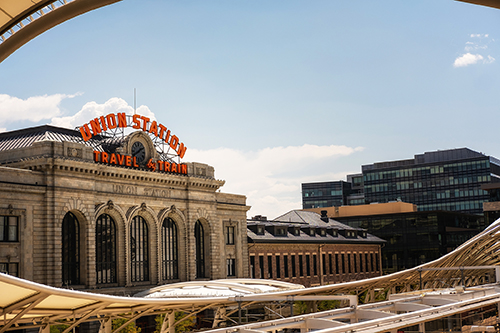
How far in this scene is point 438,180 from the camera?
154m

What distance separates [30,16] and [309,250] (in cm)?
7077

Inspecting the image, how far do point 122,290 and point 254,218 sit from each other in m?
34.3

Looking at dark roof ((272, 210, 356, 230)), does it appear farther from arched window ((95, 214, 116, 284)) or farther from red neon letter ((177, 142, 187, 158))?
arched window ((95, 214, 116, 284))

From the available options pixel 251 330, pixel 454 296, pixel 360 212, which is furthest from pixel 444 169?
pixel 251 330

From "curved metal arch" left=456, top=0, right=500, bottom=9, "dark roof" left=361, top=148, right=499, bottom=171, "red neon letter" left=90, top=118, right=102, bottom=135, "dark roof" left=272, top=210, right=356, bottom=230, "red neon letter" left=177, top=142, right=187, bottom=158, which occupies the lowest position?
"dark roof" left=272, top=210, right=356, bottom=230

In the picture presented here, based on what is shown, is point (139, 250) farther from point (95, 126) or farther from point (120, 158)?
point (95, 126)

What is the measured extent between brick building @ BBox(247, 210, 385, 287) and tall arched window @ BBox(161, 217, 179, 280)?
41.0ft

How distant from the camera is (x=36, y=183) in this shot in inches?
1903

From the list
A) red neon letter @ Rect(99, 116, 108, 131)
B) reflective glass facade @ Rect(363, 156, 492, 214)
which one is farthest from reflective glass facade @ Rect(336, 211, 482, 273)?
red neon letter @ Rect(99, 116, 108, 131)

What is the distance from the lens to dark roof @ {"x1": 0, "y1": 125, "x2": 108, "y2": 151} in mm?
54406

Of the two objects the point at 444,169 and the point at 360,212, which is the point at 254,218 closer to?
the point at 360,212

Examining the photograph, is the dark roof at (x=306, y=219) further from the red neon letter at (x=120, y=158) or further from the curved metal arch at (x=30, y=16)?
the curved metal arch at (x=30, y=16)

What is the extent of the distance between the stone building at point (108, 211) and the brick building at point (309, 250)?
533 cm

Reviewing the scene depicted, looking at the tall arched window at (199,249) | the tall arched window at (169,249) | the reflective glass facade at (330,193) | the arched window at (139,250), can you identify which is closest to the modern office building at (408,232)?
the tall arched window at (199,249)
